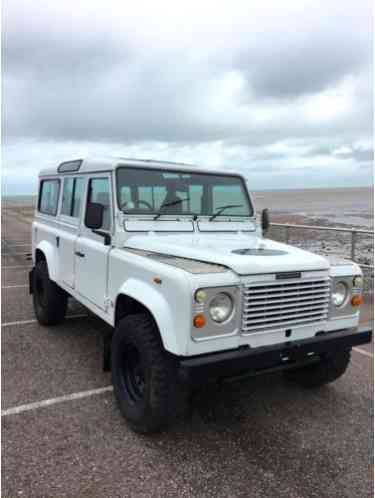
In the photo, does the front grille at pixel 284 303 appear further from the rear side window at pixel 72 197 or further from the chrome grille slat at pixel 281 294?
the rear side window at pixel 72 197

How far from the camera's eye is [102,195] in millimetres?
4152

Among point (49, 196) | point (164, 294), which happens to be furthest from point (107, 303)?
point (49, 196)

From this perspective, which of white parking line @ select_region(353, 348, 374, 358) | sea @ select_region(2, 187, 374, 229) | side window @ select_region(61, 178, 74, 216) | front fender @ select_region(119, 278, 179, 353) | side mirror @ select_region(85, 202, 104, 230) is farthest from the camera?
sea @ select_region(2, 187, 374, 229)

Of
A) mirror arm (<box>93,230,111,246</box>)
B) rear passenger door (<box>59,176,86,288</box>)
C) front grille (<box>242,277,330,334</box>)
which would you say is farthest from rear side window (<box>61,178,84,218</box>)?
front grille (<box>242,277,330,334</box>)

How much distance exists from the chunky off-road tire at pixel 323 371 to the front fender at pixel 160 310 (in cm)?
155

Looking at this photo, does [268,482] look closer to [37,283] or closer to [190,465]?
[190,465]

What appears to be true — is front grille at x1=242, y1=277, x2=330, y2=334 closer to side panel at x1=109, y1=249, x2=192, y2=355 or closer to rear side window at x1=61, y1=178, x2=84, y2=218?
side panel at x1=109, y1=249, x2=192, y2=355

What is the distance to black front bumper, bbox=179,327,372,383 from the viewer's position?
8.66 feet

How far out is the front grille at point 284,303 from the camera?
2.86m

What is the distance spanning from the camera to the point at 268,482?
104 inches

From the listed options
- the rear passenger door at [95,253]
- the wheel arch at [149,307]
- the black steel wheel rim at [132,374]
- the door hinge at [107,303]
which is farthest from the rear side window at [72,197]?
the black steel wheel rim at [132,374]

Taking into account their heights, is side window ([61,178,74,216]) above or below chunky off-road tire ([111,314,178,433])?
above

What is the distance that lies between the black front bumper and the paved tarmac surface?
60 cm

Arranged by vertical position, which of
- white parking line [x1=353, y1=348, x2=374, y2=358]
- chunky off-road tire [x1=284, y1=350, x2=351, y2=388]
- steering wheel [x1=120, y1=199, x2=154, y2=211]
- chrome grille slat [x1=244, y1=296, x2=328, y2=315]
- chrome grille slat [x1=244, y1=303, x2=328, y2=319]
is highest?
steering wheel [x1=120, y1=199, x2=154, y2=211]
